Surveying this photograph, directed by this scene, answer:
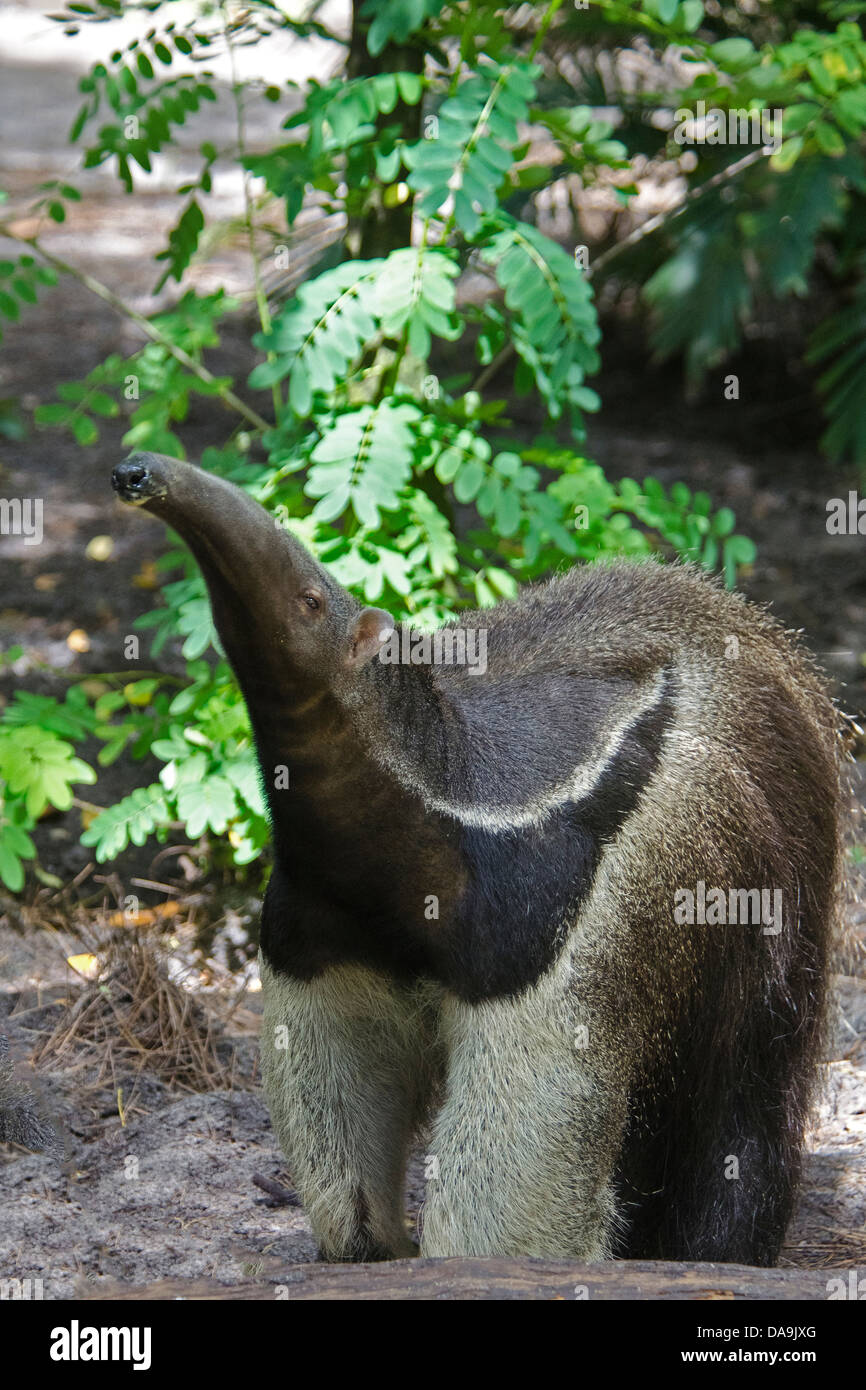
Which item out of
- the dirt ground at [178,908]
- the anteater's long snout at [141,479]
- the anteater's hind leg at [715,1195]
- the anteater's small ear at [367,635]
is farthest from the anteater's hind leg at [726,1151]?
the anteater's long snout at [141,479]

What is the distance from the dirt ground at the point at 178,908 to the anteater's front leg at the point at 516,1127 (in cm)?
44

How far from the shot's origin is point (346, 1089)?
12.4ft

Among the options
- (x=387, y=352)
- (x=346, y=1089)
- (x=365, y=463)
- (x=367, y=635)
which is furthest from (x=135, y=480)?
(x=387, y=352)

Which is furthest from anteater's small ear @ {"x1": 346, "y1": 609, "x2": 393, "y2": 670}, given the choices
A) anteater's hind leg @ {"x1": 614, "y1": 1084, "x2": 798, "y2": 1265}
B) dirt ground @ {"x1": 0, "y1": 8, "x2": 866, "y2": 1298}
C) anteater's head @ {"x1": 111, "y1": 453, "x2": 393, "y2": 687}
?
anteater's hind leg @ {"x1": 614, "y1": 1084, "x2": 798, "y2": 1265}

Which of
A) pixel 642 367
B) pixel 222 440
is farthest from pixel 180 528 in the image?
pixel 642 367

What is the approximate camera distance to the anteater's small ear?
313 centimetres

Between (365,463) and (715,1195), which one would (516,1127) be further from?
(365,463)

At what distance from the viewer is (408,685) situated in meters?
3.35

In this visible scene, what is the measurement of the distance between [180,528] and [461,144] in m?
2.35

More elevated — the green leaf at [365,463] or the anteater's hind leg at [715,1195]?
the green leaf at [365,463]

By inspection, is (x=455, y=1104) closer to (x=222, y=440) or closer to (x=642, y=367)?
(x=222, y=440)

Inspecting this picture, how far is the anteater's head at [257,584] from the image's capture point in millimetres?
2568

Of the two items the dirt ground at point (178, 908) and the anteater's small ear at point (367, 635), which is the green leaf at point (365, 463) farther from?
the dirt ground at point (178, 908)

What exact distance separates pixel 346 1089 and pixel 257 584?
1.54 m
